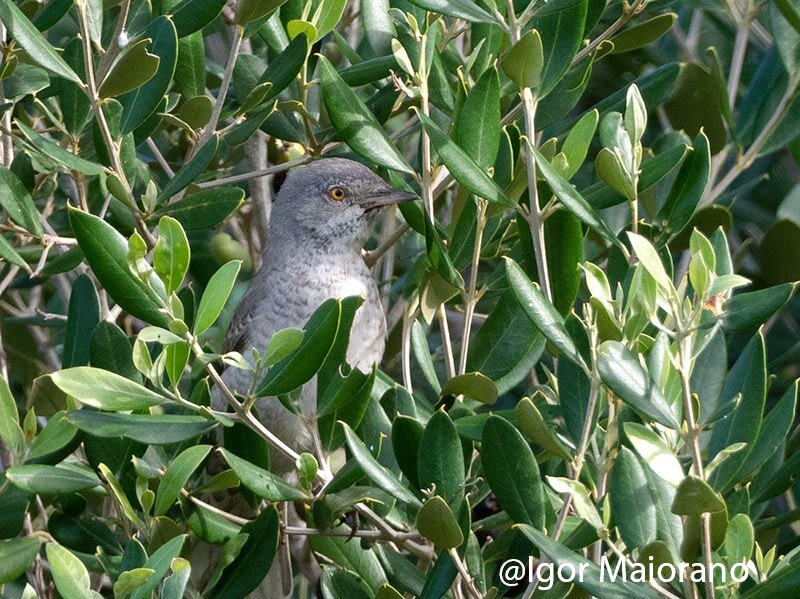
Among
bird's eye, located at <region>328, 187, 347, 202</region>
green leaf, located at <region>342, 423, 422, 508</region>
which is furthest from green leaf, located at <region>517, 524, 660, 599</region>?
bird's eye, located at <region>328, 187, 347, 202</region>

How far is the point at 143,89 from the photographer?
3.54 metres

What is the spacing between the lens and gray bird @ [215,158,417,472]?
179 inches

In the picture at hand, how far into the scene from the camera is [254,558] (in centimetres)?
329

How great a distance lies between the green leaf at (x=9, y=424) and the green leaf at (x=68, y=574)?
0.55m

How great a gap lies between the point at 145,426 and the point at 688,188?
5.24 feet

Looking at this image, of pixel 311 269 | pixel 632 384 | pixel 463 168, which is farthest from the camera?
pixel 311 269

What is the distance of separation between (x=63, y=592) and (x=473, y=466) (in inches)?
53.9

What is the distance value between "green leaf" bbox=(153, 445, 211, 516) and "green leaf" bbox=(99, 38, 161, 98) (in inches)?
39.2

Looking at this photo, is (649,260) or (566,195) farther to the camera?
(566,195)

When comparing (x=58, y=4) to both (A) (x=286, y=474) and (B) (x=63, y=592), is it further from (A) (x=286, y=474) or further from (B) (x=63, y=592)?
(A) (x=286, y=474)

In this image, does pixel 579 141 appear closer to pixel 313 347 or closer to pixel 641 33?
pixel 641 33

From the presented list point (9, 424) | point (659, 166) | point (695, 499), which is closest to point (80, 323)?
point (9, 424)

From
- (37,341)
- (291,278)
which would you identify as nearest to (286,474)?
(291,278)

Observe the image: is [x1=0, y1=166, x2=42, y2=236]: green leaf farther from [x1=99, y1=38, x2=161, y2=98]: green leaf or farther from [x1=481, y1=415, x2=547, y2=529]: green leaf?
[x1=481, y1=415, x2=547, y2=529]: green leaf
